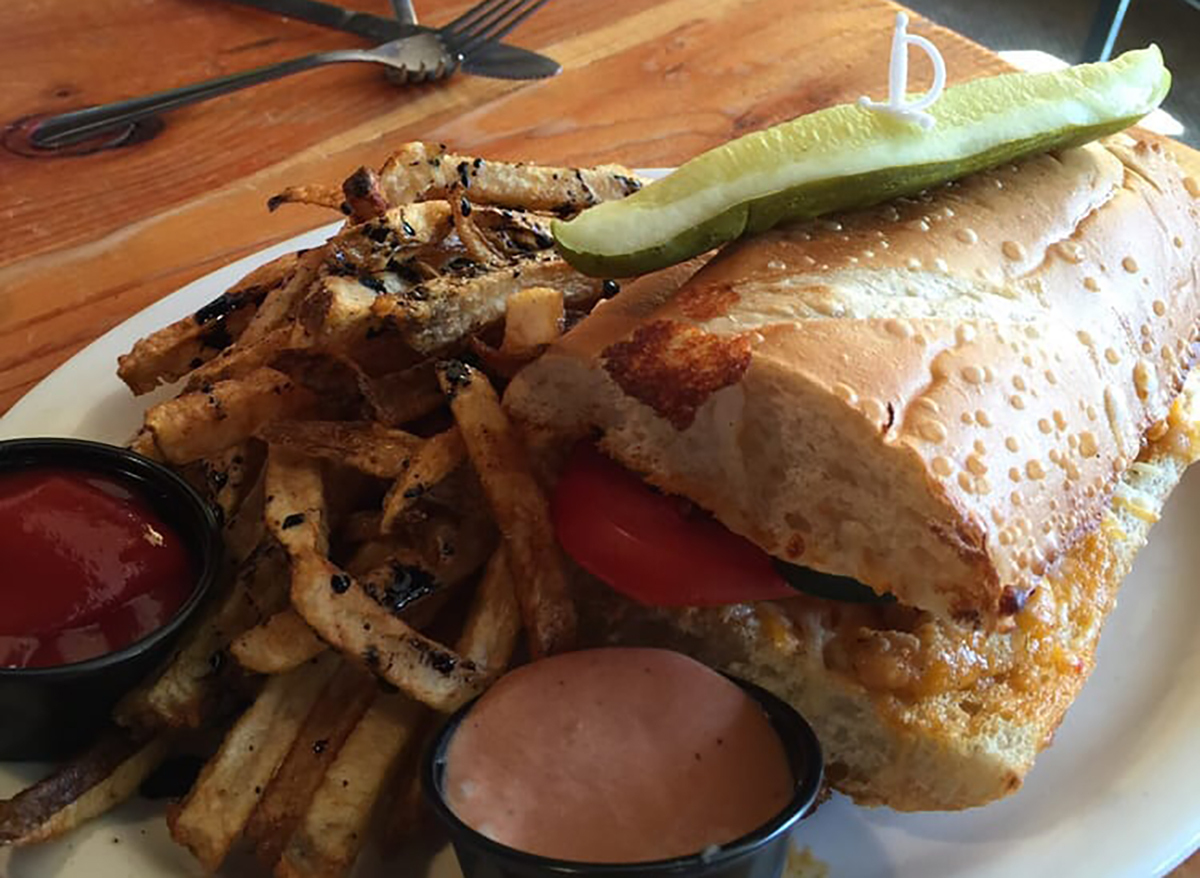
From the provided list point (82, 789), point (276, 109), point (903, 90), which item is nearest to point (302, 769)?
point (82, 789)

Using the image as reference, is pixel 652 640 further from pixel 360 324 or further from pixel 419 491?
pixel 360 324

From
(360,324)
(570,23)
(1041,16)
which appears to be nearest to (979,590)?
(360,324)

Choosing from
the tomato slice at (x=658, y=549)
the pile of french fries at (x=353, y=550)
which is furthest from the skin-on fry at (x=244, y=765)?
the tomato slice at (x=658, y=549)

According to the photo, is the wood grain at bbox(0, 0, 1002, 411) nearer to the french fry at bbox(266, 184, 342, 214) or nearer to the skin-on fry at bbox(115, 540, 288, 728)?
the french fry at bbox(266, 184, 342, 214)

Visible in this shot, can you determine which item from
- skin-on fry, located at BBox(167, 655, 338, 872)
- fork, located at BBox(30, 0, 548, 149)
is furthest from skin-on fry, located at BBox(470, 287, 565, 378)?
fork, located at BBox(30, 0, 548, 149)

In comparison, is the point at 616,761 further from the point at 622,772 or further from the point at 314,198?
the point at 314,198

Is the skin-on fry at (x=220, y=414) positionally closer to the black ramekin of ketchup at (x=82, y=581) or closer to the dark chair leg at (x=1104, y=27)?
the black ramekin of ketchup at (x=82, y=581)
